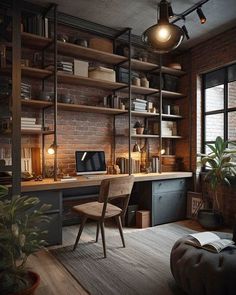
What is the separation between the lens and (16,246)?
162 centimetres

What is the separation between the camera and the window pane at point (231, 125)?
13.1 feet

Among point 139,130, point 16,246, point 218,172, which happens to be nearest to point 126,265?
point 16,246

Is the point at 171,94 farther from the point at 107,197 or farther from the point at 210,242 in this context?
the point at 210,242

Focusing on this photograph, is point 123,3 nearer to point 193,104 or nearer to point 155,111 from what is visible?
point 155,111

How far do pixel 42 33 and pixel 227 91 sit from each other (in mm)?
2969

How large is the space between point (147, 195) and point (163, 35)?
8.06 feet

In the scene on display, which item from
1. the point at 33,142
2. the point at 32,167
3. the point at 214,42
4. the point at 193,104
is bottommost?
the point at 32,167

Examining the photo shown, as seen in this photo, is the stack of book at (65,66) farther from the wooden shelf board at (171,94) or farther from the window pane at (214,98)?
the window pane at (214,98)

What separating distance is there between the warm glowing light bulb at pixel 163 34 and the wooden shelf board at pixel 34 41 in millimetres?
1730

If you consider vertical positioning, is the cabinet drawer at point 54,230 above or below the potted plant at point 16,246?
below

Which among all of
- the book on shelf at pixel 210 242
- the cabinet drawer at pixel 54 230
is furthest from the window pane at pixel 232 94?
the cabinet drawer at pixel 54 230

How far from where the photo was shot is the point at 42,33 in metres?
3.24

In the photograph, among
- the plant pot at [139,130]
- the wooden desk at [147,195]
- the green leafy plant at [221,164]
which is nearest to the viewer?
the wooden desk at [147,195]

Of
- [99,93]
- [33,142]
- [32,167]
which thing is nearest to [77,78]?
[99,93]
